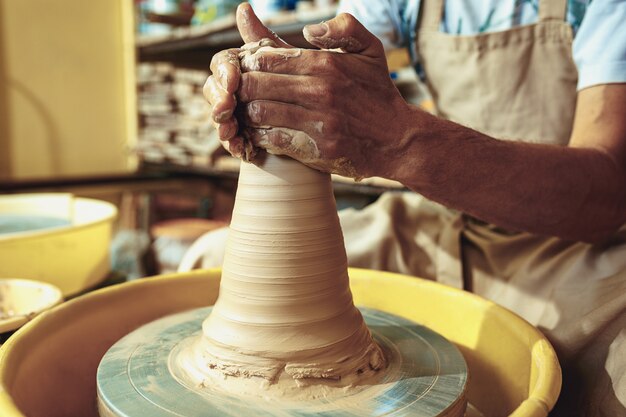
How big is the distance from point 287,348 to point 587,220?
0.66 meters

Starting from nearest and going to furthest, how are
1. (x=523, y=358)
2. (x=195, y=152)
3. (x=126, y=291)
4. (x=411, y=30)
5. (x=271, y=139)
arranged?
(x=271, y=139) → (x=523, y=358) → (x=126, y=291) → (x=411, y=30) → (x=195, y=152)

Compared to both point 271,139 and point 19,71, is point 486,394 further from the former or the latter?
point 19,71

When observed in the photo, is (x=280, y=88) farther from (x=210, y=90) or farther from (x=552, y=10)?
(x=552, y=10)

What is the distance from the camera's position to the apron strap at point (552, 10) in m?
1.22

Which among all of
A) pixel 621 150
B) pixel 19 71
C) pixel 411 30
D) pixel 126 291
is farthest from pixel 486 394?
pixel 19 71

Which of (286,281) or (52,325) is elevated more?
(286,281)

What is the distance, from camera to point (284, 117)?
28.7 inches

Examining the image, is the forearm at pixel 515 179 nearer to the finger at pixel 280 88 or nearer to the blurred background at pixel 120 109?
the finger at pixel 280 88

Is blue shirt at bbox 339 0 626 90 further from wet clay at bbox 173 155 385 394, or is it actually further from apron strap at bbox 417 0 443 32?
wet clay at bbox 173 155 385 394

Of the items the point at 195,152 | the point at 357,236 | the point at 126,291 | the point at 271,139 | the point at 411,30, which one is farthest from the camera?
the point at 195,152

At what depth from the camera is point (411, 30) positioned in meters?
1.42

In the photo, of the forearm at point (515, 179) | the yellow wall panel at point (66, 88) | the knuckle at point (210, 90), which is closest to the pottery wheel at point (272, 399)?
the forearm at point (515, 179)

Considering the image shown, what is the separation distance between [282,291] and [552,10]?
930 mm

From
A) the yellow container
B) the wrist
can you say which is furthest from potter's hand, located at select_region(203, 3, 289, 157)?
the yellow container
